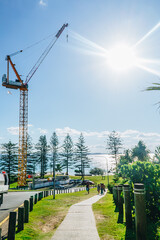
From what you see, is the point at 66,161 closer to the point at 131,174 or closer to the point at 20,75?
the point at 20,75

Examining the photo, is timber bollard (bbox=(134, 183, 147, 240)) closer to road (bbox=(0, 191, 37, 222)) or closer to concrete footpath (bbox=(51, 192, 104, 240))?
concrete footpath (bbox=(51, 192, 104, 240))

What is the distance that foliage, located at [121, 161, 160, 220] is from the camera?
6852 mm

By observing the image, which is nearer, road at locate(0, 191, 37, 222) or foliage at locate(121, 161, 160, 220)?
foliage at locate(121, 161, 160, 220)

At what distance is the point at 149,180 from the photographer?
22.8 ft

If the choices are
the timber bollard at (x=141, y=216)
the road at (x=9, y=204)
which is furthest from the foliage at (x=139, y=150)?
the timber bollard at (x=141, y=216)

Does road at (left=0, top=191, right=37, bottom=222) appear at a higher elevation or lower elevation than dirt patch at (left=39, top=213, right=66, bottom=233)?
lower

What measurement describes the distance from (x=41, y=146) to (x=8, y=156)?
16.7 m

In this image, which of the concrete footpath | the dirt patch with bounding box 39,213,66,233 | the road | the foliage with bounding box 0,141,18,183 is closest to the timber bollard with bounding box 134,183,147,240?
the concrete footpath

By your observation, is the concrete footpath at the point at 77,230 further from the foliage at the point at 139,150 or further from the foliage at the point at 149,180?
the foliage at the point at 139,150

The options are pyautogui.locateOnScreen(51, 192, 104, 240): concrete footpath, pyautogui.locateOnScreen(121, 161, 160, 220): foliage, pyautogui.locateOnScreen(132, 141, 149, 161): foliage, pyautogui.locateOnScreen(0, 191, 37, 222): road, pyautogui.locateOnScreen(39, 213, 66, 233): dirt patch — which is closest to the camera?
pyautogui.locateOnScreen(51, 192, 104, 240): concrete footpath

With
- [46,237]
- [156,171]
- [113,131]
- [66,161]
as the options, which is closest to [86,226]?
[46,237]

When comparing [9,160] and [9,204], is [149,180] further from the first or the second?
[9,160]

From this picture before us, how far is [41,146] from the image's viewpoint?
8425 centimetres

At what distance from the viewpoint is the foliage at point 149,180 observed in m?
6.85
